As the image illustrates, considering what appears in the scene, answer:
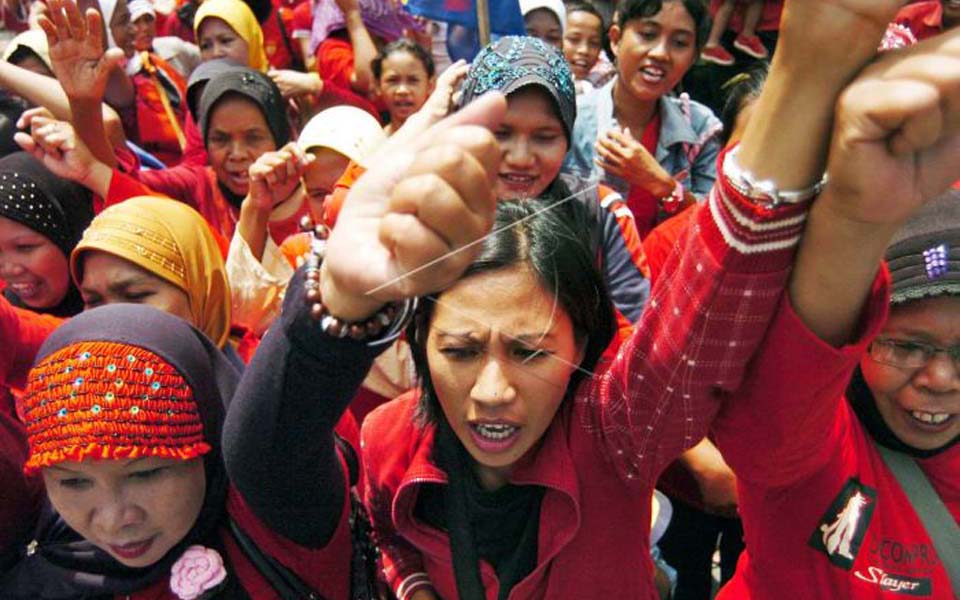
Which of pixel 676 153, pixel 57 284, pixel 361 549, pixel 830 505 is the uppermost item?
pixel 676 153

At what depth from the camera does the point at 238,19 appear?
16.5 ft

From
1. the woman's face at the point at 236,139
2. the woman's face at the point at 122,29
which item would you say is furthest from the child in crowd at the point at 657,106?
the woman's face at the point at 122,29

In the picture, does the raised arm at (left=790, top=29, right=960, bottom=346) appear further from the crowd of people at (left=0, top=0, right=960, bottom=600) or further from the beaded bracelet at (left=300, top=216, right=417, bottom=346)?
the beaded bracelet at (left=300, top=216, right=417, bottom=346)

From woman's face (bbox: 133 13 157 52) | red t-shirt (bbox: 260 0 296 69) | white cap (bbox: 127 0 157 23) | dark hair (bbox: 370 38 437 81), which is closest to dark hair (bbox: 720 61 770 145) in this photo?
dark hair (bbox: 370 38 437 81)

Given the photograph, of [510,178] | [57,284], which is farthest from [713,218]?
[57,284]

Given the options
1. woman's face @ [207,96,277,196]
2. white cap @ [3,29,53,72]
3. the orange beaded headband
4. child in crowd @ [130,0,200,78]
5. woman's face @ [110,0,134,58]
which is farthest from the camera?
child in crowd @ [130,0,200,78]

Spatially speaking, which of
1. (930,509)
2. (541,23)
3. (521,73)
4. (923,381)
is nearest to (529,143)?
(521,73)

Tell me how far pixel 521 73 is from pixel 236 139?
172cm

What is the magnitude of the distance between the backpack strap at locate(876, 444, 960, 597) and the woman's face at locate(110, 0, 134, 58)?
4.76 meters

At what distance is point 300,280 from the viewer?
123 cm

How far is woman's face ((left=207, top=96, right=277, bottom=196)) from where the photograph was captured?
3.57 m

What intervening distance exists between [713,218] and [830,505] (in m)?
0.70

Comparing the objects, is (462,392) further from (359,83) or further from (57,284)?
(359,83)

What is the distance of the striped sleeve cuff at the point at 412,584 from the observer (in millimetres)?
1694
